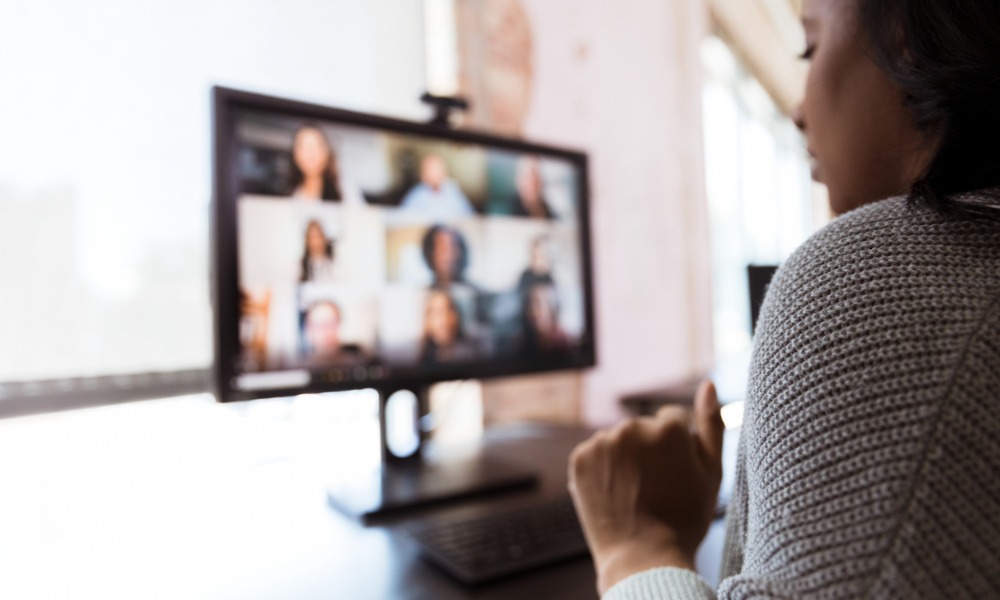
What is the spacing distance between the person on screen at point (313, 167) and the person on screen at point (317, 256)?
0.13ft

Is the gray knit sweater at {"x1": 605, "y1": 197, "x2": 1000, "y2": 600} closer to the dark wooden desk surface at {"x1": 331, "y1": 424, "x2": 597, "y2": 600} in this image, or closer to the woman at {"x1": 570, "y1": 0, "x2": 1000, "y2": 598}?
the woman at {"x1": 570, "y1": 0, "x2": 1000, "y2": 598}

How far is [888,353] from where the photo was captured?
1.05ft

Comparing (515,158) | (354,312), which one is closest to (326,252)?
(354,312)

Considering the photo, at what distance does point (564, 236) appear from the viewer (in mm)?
1023

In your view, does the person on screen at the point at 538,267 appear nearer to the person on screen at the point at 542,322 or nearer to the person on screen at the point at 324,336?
the person on screen at the point at 542,322

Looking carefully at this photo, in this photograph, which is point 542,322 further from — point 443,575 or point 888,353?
point 888,353

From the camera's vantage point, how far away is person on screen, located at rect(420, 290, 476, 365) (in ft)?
2.86

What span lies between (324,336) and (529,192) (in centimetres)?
38

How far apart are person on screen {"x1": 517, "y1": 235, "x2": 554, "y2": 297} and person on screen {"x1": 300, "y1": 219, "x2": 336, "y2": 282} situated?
292 millimetres

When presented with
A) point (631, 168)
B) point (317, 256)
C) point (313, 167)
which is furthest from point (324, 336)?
point (631, 168)

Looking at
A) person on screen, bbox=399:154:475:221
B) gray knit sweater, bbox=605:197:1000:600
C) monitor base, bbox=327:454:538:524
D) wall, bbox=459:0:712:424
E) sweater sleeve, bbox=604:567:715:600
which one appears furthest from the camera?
wall, bbox=459:0:712:424

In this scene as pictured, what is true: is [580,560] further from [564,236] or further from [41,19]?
[41,19]

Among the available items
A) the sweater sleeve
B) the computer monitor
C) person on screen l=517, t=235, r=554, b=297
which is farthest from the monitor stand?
the sweater sleeve

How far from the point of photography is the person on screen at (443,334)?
872mm
